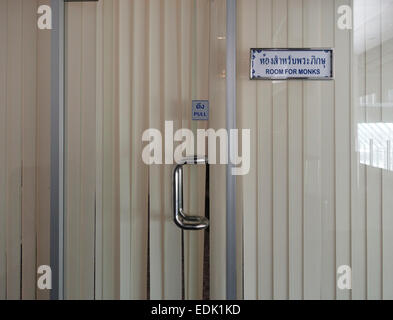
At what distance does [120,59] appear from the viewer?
1.30 metres

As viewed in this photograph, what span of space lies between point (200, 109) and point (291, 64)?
44 centimetres

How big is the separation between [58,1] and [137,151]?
73cm

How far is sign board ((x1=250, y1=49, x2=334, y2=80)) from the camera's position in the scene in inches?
48.7

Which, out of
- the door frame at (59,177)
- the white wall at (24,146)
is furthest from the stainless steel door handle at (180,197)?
the white wall at (24,146)

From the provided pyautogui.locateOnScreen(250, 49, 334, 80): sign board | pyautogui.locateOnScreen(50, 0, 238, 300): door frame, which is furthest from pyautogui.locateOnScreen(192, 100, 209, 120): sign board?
pyautogui.locateOnScreen(250, 49, 334, 80): sign board

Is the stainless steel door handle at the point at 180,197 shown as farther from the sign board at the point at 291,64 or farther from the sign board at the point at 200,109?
the sign board at the point at 291,64

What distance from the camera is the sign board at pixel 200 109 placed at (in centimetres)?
128

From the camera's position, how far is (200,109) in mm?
1285

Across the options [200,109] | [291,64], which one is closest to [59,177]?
[200,109]

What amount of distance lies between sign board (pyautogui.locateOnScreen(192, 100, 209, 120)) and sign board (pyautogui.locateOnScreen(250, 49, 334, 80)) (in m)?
0.24

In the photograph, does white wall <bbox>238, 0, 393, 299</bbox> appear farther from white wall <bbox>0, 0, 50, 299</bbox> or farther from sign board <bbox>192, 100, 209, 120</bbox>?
white wall <bbox>0, 0, 50, 299</bbox>

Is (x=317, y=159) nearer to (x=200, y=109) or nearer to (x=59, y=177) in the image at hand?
(x=200, y=109)
